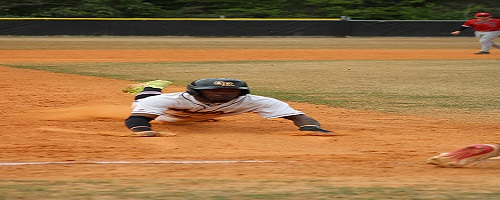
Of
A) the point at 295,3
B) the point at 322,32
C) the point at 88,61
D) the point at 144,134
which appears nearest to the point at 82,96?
the point at 144,134

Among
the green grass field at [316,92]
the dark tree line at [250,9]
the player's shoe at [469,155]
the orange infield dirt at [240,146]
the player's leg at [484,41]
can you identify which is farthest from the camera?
the dark tree line at [250,9]

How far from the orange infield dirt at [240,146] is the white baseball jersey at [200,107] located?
21 cm

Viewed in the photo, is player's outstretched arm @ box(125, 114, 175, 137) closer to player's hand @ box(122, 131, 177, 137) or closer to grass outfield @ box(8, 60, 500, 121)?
player's hand @ box(122, 131, 177, 137)

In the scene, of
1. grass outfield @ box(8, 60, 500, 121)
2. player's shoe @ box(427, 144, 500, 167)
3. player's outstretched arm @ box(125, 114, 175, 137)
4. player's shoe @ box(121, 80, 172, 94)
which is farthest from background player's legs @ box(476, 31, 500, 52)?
player's shoe @ box(427, 144, 500, 167)

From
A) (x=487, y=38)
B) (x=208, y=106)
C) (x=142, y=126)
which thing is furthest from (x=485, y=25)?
(x=142, y=126)

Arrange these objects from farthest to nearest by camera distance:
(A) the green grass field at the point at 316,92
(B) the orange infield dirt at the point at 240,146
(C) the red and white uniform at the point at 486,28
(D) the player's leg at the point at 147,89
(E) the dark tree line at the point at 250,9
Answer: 1. (E) the dark tree line at the point at 250,9
2. (C) the red and white uniform at the point at 486,28
3. (D) the player's leg at the point at 147,89
4. (B) the orange infield dirt at the point at 240,146
5. (A) the green grass field at the point at 316,92

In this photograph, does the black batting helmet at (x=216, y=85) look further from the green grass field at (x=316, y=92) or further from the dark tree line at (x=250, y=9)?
the dark tree line at (x=250, y=9)

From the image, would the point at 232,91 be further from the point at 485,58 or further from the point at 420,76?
the point at 485,58

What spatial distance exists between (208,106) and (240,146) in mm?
943

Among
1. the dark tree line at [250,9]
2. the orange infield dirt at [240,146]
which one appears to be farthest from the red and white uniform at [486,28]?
the orange infield dirt at [240,146]

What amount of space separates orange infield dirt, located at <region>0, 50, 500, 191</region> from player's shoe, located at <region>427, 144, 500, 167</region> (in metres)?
0.08

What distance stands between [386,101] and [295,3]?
105 ft

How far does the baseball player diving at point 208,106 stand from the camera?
26.1ft

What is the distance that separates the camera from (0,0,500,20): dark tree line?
130 ft
